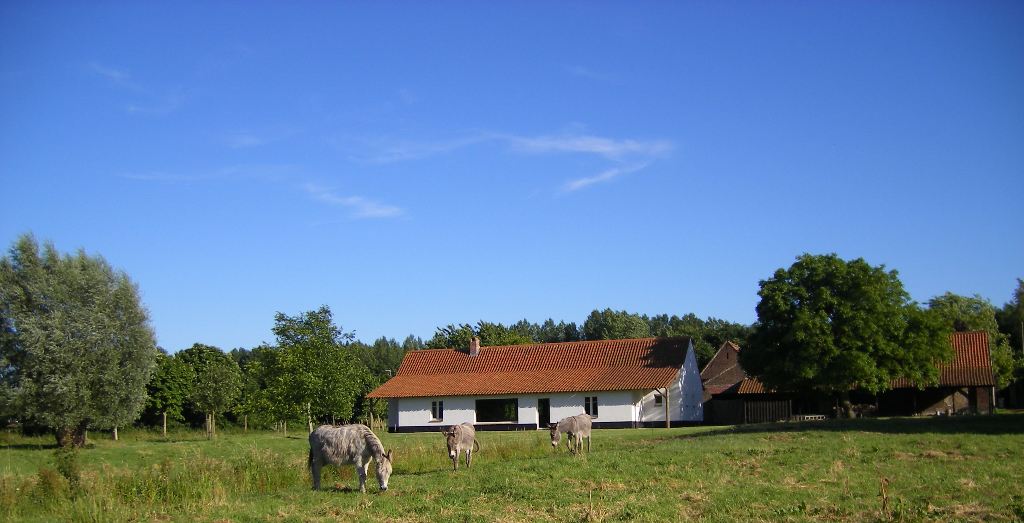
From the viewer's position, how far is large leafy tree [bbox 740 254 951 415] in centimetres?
4272

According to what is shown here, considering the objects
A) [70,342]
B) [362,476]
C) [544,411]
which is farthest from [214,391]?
[362,476]

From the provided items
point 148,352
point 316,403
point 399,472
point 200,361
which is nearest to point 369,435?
point 399,472

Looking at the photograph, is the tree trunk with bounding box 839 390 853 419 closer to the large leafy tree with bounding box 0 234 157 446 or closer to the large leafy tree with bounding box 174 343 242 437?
the large leafy tree with bounding box 174 343 242 437

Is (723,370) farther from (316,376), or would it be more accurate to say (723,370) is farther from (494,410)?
(316,376)

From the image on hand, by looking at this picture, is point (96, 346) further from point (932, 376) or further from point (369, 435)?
point (932, 376)

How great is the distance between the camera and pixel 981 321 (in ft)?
264

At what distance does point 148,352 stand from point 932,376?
39.4 m

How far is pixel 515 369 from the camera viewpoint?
56.7 m

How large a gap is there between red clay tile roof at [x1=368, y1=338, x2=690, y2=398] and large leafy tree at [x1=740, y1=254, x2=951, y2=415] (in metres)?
7.66

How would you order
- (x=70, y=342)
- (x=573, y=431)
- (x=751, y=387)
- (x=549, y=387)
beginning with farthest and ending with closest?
(x=751, y=387), (x=549, y=387), (x=70, y=342), (x=573, y=431)

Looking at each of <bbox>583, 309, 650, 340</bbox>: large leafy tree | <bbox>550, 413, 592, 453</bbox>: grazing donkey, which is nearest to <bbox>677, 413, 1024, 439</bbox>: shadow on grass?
<bbox>550, 413, 592, 453</bbox>: grazing donkey

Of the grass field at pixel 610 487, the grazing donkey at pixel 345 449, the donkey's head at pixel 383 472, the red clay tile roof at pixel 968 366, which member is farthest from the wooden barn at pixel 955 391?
the donkey's head at pixel 383 472

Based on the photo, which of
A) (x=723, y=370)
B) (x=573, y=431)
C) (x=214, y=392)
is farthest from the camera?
(x=723, y=370)

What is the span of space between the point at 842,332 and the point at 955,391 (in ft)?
34.5
